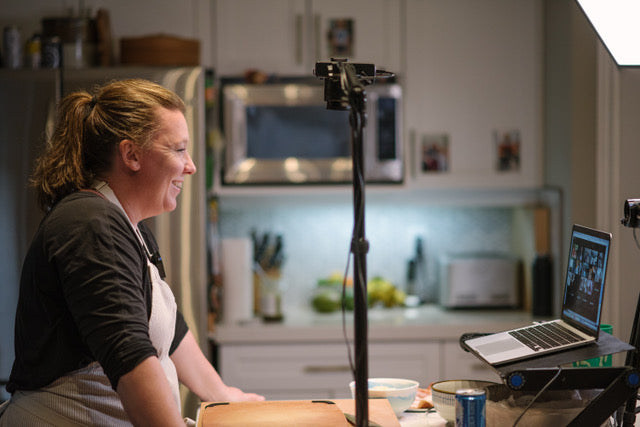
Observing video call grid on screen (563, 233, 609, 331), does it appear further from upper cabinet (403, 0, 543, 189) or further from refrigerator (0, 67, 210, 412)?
upper cabinet (403, 0, 543, 189)

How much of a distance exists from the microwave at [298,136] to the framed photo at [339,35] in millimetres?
159

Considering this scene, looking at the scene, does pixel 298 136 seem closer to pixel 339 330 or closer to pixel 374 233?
pixel 374 233

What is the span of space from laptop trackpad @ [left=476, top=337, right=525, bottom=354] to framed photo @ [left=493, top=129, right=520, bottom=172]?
1.96m

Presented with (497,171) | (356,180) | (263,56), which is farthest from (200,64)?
(356,180)

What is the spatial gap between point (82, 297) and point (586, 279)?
0.90 meters

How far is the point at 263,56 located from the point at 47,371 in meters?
2.12

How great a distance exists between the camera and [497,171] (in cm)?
341

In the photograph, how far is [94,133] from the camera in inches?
60.8

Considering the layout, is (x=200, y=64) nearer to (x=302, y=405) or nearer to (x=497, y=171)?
(x=497, y=171)

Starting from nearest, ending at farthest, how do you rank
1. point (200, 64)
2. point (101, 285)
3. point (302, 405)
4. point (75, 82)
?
point (101, 285), point (302, 405), point (75, 82), point (200, 64)

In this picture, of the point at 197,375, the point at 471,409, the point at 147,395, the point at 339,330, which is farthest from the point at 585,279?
the point at 339,330

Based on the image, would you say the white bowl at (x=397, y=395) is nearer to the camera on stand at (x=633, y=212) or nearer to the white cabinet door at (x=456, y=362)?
the camera on stand at (x=633, y=212)

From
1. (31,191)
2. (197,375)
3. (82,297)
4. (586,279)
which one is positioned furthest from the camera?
(31,191)

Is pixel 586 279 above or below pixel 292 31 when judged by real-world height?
below
